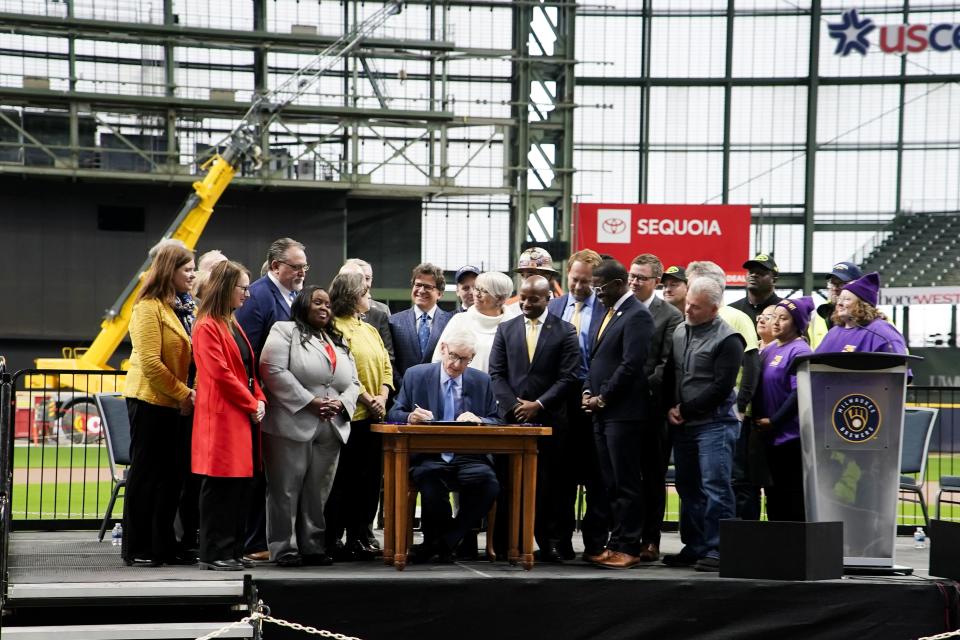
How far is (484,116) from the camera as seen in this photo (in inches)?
1141

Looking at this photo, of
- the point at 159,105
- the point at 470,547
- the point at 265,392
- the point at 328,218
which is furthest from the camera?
the point at 328,218

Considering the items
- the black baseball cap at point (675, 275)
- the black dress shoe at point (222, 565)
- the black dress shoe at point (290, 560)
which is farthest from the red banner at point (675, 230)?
the black dress shoe at point (222, 565)

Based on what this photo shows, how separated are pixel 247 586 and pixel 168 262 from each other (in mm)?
1948

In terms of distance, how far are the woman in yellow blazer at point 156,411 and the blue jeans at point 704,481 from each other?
298 cm

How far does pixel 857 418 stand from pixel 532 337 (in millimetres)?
2009

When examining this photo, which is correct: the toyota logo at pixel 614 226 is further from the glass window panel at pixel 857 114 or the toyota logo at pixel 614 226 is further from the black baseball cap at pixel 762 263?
the black baseball cap at pixel 762 263

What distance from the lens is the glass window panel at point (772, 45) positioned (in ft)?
99.0

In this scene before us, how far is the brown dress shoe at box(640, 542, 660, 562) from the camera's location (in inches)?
290

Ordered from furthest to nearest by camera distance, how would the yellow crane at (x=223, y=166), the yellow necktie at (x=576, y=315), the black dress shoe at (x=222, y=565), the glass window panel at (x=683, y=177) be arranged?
1. the glass window panel at (x=683, y=177)
2. the yellow crane at (x=223, y=166)
3. the yellow necktie at (x=576, y=315)
4. the black dress shoe at (x=222, y=565)

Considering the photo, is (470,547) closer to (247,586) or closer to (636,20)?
(247,586)

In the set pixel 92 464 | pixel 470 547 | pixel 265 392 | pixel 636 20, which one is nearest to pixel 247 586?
pixel 265 392

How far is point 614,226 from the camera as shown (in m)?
27.7

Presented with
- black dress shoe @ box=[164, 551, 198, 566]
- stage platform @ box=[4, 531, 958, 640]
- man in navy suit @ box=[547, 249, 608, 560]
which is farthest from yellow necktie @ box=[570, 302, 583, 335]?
black dress shoe @ box=[164, 551, 198, 566]

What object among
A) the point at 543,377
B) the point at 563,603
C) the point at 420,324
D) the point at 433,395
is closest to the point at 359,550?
the point at 433,395
